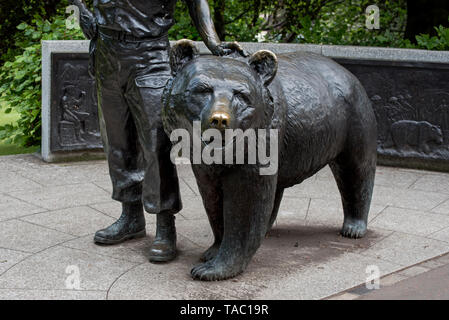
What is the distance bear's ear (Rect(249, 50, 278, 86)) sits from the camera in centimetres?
433

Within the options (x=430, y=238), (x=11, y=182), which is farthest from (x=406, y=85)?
(x=11, y=182)

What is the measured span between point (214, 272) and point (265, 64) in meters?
1.37

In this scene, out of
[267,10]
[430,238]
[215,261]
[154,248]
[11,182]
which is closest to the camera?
[215,261]

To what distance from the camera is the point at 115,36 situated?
4.90 m

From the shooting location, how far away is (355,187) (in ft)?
18.4

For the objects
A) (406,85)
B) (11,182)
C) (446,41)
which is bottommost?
(11,182)

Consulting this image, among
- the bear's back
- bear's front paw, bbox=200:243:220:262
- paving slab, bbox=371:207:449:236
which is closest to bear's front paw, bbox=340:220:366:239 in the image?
paving slab, bbox=371:207:449:236

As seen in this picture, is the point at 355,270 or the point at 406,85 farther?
the point at 406,85

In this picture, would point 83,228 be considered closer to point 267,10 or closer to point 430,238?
point 430,238

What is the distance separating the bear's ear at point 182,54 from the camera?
4363 mm

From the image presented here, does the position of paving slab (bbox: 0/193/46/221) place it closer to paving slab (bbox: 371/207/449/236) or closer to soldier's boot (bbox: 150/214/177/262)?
soldier's boot (bbox: 150/214/177/262)

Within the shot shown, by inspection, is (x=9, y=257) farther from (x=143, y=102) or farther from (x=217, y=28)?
(x=217, y=28)

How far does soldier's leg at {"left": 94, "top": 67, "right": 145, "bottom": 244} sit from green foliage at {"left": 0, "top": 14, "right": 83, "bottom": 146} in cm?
374

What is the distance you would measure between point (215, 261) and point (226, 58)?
1329 mm
